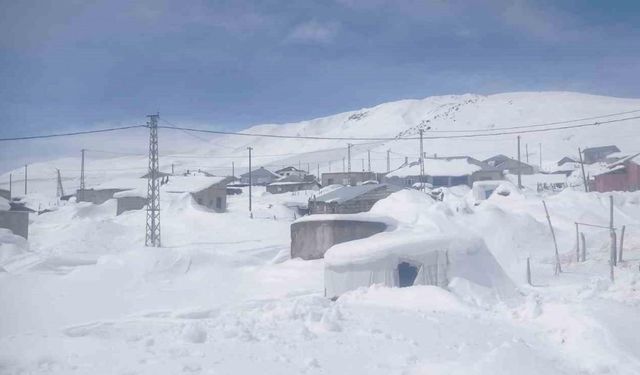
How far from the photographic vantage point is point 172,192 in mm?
45250

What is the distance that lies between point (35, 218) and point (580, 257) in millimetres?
37351

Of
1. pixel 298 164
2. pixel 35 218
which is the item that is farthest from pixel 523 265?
pixel 298 164

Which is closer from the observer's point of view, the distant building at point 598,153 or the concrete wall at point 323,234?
the concrete wall at point 323,234

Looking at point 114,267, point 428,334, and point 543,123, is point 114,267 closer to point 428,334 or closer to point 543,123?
point 428,334

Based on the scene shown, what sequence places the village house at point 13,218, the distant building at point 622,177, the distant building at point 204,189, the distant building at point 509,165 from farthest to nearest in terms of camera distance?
the distant building at point 509,165
the distant building at point 204,189
the distant building at point 622,177
the village house at point 13,218

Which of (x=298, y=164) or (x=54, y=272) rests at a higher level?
(x=298, y=164)

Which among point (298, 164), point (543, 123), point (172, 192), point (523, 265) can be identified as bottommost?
point (523, 265)

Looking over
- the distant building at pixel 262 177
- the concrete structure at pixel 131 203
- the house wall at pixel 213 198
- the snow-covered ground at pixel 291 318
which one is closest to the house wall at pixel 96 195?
the concrete structure at pixel 131 203

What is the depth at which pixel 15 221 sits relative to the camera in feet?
92.5

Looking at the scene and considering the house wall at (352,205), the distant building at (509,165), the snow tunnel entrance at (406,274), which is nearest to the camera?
the snow tunnel entrance at (406,274)

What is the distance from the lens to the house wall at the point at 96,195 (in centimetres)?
5359

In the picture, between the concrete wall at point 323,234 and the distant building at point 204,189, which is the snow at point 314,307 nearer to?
the concrete wall at point 323,234

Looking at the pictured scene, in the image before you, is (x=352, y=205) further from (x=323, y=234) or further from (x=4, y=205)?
(x=4, y=205)

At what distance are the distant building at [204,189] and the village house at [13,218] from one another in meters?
15.3
